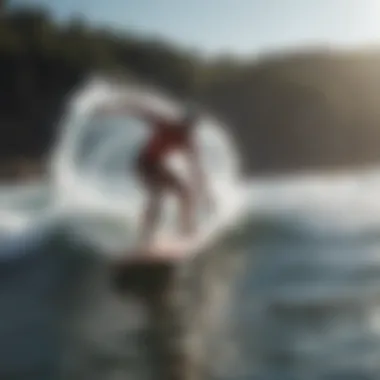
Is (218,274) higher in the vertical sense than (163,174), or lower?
lower

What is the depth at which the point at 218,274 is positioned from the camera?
1010 millimetres

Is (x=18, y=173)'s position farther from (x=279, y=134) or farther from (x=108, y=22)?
(x=279, y=134)

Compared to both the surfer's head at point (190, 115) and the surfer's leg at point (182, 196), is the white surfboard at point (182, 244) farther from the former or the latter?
the surfer's head at point (190, 115)

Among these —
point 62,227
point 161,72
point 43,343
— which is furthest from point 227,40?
point 43,343

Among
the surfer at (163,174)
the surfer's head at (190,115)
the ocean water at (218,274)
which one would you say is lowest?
the ocean water at (218,274)

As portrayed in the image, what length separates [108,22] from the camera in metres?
1.02

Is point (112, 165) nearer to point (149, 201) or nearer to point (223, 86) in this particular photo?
point (149, 201)

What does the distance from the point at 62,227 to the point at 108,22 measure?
262 millimetres

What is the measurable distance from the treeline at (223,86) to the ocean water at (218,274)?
3cm

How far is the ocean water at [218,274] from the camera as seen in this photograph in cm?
99

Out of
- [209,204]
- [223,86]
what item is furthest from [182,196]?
[223,86]

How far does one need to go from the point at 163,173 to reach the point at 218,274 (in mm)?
143

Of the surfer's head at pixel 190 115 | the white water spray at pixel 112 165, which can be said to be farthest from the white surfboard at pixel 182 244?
the surfer's head at pixel 190 115

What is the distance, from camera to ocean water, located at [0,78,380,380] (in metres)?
0.99
